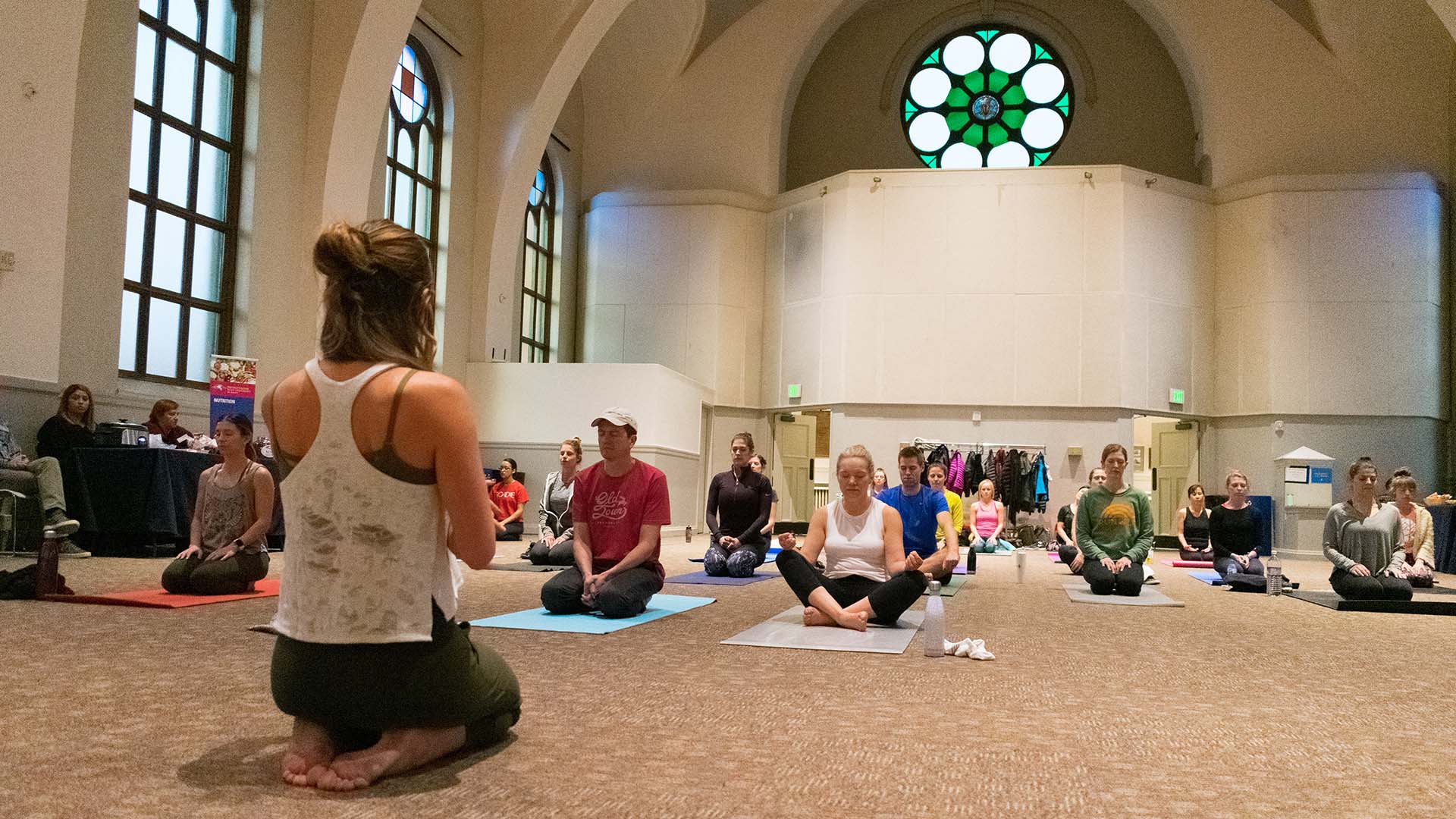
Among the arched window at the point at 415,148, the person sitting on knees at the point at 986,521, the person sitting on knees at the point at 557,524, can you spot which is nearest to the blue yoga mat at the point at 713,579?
the person sitting on knees at the point at 557,524

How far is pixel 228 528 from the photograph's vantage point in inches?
268

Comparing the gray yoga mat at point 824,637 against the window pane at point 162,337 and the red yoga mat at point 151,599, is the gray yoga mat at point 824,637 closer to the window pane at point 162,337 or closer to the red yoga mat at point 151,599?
the red yoga mat at point 151,599

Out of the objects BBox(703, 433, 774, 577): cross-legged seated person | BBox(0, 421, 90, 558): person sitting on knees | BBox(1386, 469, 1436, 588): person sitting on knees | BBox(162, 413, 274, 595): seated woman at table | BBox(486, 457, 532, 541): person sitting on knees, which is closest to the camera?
BBox(162, 413, 274, 595): seated woman at table

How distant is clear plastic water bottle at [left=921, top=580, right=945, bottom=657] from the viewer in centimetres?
506

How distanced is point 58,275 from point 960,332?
13835mm

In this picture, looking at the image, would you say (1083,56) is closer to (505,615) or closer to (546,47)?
(546,47)

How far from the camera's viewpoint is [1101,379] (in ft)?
63.0

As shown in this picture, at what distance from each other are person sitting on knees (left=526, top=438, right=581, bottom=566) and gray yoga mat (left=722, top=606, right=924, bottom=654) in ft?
11.5

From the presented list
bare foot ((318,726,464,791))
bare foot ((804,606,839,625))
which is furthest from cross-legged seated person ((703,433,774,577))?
bare foot ((318,726,464,791))

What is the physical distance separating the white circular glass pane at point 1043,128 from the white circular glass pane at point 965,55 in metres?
1.51

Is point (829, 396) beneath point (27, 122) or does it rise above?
beneath

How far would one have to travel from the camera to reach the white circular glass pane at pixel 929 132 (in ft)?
74.8

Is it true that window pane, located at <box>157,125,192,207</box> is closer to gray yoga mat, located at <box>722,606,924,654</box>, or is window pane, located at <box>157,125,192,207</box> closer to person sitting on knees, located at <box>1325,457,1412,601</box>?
gray yoga mat, located at <box>722,606,924,654</box>

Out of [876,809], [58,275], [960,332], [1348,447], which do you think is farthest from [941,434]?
[876,809]
